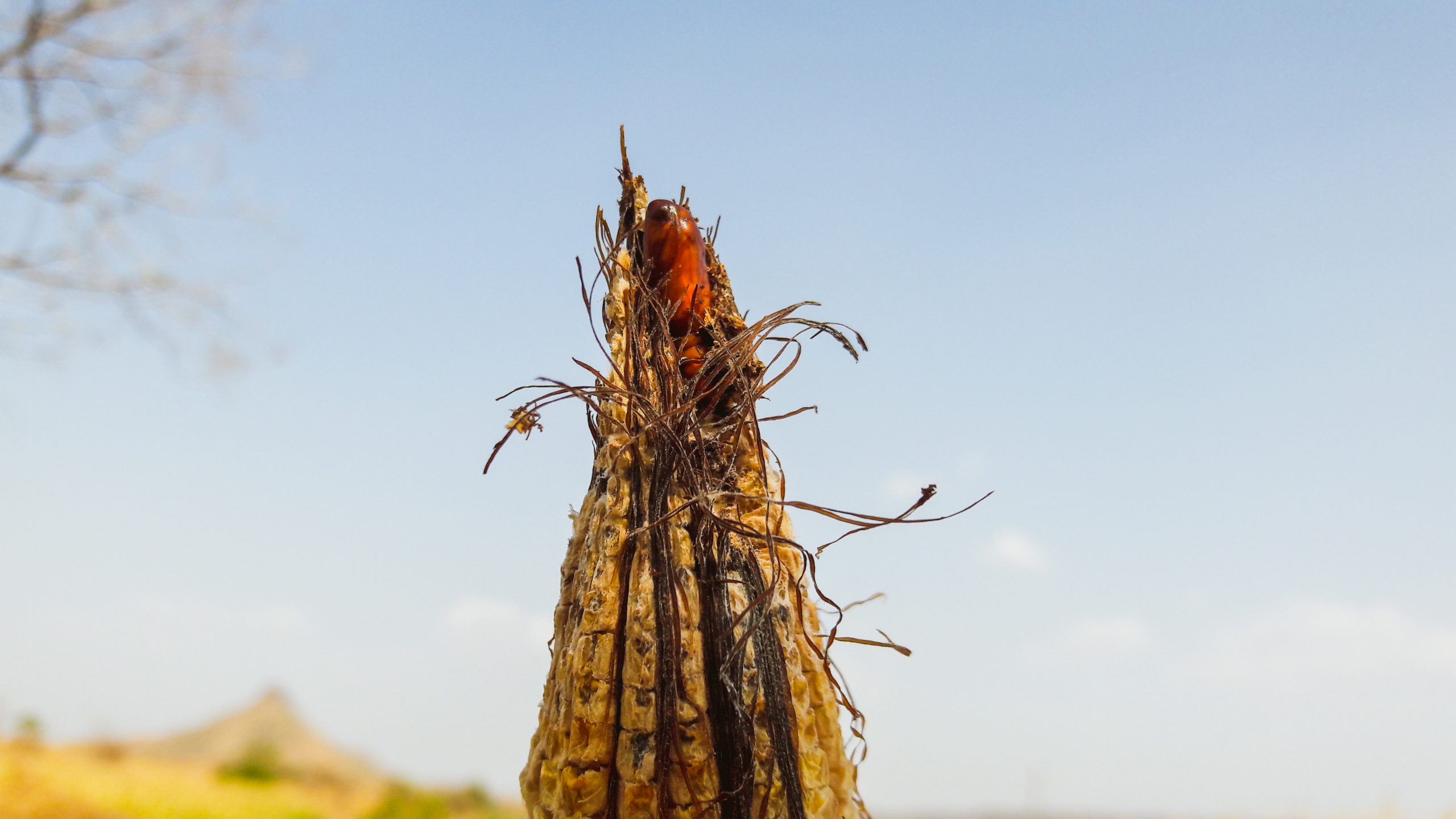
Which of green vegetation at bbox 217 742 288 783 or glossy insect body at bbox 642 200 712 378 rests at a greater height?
glossy insect body at bbox 642 200 712 378

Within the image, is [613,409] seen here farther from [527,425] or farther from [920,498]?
[920,498]

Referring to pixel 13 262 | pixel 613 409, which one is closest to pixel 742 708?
pixel 613 409

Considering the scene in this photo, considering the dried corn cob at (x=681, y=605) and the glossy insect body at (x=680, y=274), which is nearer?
the dried corn cob at (x=681, y=605)

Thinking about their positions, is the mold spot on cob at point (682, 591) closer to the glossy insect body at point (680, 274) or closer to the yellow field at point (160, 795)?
the glossy insect body at point (680, 274)

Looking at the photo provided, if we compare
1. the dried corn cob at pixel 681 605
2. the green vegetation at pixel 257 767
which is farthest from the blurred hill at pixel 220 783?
the dried corn cob at pixel 681 605

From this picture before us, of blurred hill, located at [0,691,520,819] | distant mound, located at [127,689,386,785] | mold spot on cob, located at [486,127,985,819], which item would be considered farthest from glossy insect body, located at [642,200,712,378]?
distant mound, located at [127,689,386,785]

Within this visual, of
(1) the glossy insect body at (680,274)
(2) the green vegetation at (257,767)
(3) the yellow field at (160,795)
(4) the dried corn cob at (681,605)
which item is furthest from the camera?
(2) the green vegetation at (257,767)

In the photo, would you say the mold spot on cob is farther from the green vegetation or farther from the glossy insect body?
the green vegetation
